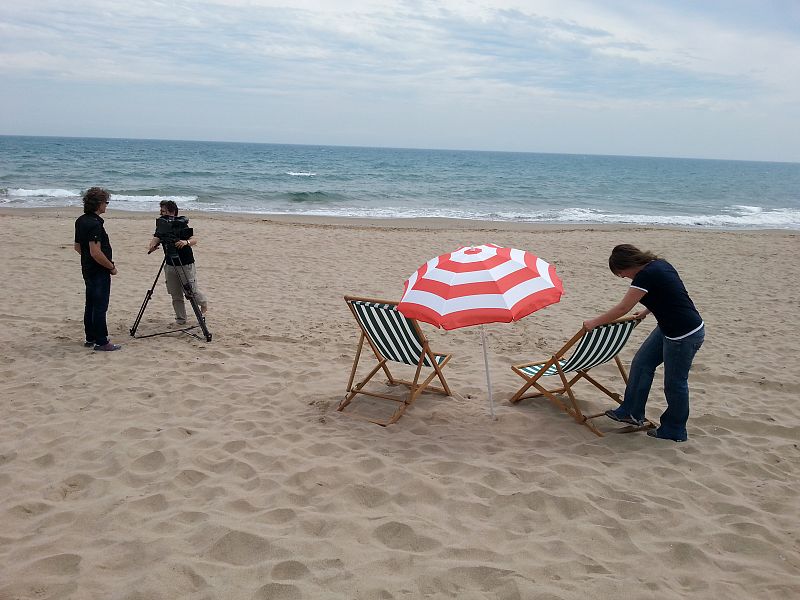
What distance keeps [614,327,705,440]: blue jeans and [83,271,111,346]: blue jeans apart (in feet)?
15.1

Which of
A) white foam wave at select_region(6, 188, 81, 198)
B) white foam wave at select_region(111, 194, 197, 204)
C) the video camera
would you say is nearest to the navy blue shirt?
the video camera

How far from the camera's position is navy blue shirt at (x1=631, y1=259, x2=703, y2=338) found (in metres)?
3.83

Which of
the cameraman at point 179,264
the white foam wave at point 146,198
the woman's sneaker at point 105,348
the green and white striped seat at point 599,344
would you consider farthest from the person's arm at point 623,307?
the white foam wave at point 146,198

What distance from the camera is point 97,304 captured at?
568cm

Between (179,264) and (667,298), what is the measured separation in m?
4.55

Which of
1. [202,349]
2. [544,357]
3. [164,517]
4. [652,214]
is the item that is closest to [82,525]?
[164,517]

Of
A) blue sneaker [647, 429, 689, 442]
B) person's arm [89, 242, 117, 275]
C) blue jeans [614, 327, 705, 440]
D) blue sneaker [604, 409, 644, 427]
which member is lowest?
blue sneaker [647, 429, 689, 442]

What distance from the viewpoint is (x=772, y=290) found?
893cm

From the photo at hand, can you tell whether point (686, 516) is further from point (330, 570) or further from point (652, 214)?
point (652, 214)

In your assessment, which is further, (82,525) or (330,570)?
(82,525)

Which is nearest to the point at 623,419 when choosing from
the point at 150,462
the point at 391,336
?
the point at 391,336

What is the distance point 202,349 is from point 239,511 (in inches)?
116

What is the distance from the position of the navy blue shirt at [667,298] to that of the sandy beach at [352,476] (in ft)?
2.77

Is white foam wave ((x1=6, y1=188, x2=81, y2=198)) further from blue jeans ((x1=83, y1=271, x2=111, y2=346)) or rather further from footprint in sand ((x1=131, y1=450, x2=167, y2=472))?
footprint in sand ((x1=131, y1=450, x2=167, y2=472))
